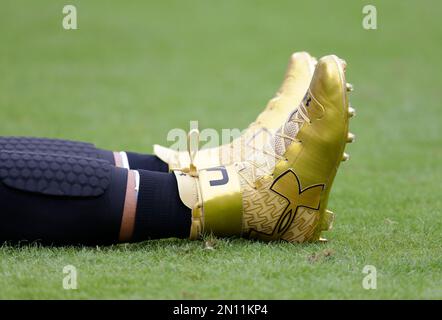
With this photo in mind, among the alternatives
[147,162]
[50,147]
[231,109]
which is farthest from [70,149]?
[231,109]

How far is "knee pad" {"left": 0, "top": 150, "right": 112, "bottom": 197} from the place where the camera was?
274 cm

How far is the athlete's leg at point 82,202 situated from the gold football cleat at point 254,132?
1.69 ft

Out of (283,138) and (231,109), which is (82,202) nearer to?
(283,138)

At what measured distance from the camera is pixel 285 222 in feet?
9.76

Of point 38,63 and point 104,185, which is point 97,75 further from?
point 104,185

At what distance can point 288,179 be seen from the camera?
2.92 metres

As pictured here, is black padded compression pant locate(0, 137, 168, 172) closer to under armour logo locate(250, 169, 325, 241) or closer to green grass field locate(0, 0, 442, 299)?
green grass field locate(0, 0, 442, 299)

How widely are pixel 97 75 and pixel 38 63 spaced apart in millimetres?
870

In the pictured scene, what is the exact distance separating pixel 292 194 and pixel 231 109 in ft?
13.6

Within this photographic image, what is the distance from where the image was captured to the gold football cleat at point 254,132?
11.4 ft

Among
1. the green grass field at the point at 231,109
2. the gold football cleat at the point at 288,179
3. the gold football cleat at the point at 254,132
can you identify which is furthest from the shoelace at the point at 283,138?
the gold football cleat at the point at 254,132

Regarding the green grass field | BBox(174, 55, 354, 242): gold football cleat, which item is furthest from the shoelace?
the green grass field

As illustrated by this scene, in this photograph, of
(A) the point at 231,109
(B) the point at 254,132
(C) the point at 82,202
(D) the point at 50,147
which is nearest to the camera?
(C) the point at 82,202
